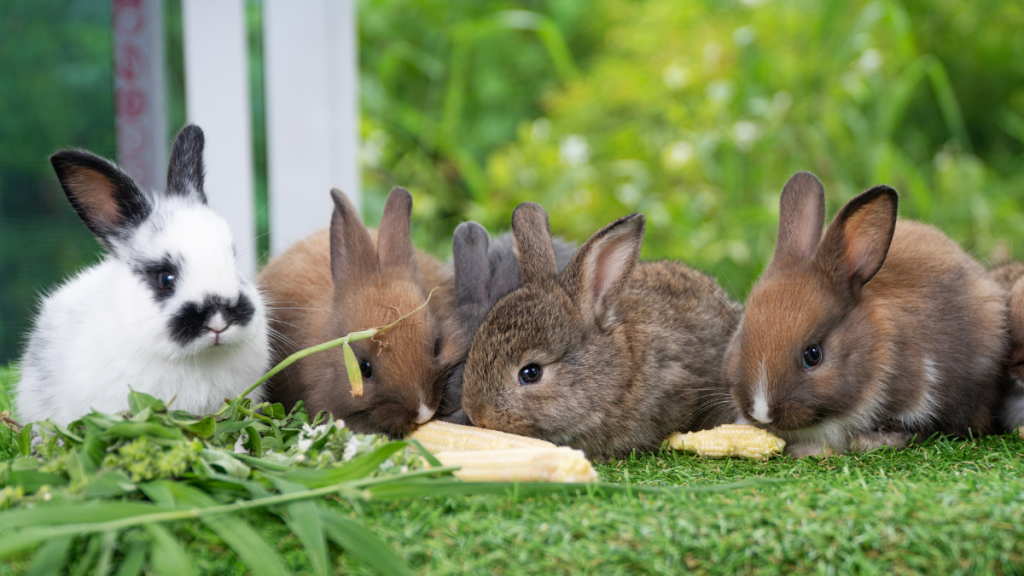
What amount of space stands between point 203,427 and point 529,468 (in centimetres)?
88

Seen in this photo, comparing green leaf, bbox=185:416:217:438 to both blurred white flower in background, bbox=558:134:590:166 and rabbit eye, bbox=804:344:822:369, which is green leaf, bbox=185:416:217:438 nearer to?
rabbit eye, bbox=804:344:822:369

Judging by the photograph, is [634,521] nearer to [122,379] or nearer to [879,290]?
[879,290]

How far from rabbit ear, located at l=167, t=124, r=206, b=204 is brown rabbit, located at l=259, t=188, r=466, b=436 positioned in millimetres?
482

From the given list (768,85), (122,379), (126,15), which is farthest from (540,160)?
(122,379)

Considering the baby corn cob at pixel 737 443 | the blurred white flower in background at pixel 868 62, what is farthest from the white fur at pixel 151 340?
the blurred white flower in background at pixel 868 62

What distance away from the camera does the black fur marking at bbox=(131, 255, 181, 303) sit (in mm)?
2455

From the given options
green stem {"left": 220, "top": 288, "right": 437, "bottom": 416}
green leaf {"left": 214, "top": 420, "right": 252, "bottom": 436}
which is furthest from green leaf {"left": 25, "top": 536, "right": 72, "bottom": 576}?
green stem {"left": 220, "top": 288, "right": 437, "bottom": 416}

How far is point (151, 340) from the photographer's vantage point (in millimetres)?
2396

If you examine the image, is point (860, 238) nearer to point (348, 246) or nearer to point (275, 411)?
point (348, 246)

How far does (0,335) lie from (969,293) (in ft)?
15.2

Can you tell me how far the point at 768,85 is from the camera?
6.03 meters

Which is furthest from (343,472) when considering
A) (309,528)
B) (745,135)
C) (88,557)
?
(745,135)

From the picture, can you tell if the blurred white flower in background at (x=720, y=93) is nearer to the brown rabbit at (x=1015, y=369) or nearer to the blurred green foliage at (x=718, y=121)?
the blurred green foliage at (x=718, y=121)

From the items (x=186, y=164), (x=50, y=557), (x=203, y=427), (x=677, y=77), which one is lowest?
(x=50, y=557)
